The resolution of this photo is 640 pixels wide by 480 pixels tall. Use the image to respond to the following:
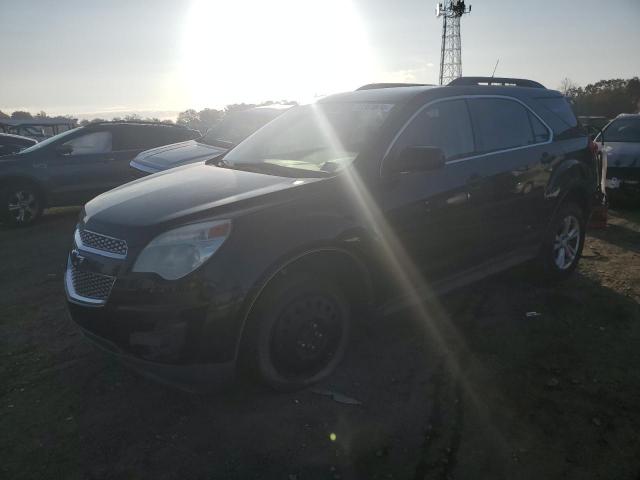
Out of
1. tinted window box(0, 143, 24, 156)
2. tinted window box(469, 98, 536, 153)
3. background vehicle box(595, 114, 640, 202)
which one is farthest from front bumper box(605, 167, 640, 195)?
tinted window box(0, 143, 24, 156)

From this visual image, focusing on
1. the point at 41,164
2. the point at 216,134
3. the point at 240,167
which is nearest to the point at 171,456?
the point at 240,167

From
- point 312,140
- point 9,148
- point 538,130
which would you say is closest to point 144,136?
point 312,140

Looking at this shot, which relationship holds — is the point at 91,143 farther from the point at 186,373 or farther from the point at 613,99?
the point at 613,99

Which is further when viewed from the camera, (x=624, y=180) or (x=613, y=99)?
(x=613, y=99)

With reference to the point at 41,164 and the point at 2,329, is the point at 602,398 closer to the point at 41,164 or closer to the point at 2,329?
the point at 2,329

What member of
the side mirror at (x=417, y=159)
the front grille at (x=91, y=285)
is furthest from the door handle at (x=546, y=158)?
the front grille at (x=91, y=285)

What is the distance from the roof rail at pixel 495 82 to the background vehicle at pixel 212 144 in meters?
3.25

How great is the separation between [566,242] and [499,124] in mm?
1586

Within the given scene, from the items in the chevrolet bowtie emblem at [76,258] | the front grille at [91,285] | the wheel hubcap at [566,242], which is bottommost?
the wheel hubcap at [566,242]

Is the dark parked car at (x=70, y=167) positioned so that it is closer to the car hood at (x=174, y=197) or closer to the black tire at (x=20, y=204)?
the black tire at (x=20, y=204)

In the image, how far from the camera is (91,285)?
8.84 feet

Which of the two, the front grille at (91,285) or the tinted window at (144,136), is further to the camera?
the tinted window at (144,136)

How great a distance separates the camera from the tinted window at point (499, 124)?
380 centimetres

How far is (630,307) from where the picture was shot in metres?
4.12
